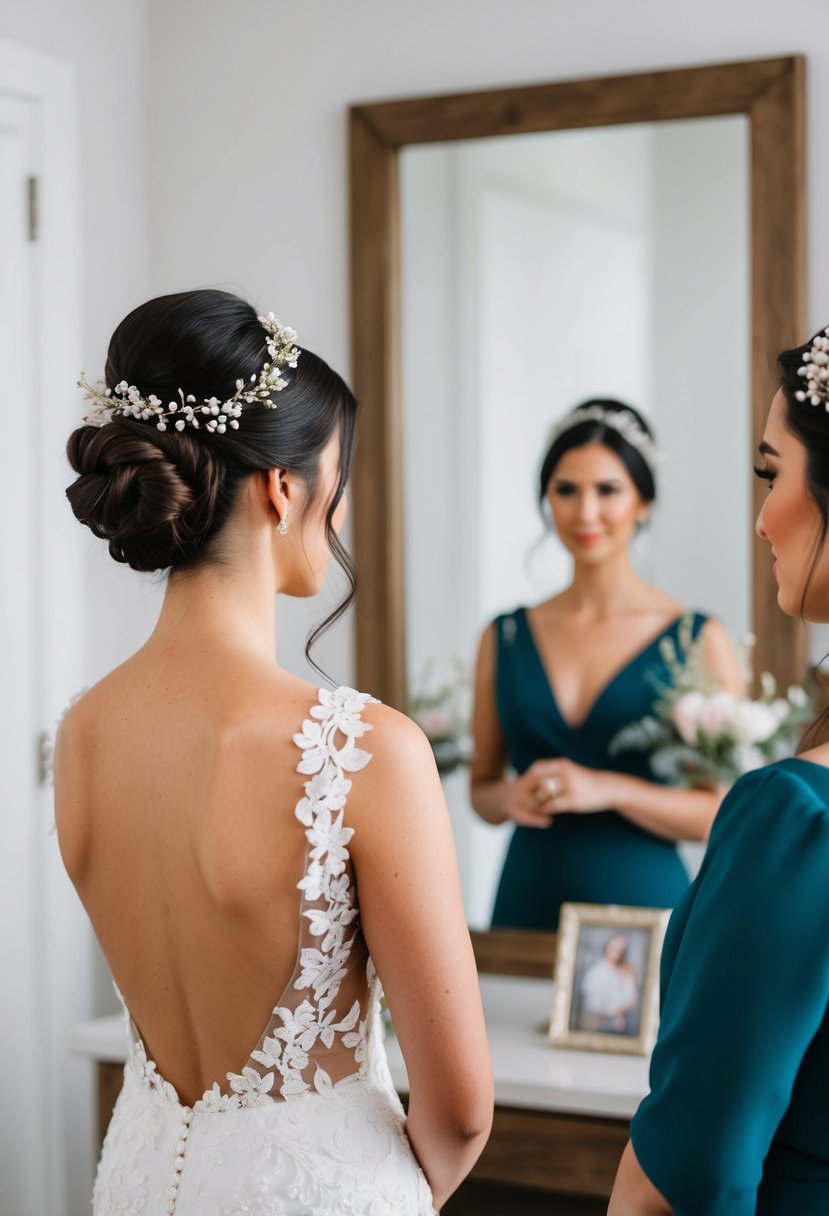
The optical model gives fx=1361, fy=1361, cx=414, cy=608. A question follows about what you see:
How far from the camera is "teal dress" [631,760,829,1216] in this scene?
1042mm

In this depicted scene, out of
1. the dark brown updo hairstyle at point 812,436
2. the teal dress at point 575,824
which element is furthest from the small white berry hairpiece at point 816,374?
the teal dress at point 575,824

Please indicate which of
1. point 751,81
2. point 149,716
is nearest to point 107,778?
point 149,716

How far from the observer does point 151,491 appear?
4.28 ft

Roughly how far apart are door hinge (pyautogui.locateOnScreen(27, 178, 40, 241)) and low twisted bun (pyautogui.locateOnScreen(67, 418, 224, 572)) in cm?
154

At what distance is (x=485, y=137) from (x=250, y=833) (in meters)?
1.87

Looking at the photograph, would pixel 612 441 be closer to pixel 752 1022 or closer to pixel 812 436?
pixel 812 436

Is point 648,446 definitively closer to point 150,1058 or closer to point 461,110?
point 461,110

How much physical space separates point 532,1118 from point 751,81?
1.86 m

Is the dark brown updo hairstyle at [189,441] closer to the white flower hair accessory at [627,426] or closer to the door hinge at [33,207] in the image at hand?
the white flower hair accessory at [627,426]

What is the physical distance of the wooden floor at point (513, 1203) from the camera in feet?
7.55

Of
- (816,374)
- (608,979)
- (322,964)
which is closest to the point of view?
(816,374)

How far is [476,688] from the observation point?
276 cm

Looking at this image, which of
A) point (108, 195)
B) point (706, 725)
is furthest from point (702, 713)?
point (108, 195)

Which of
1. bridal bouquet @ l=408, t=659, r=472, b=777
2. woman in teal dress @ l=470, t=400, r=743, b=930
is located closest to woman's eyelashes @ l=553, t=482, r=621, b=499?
woman in teal dress @ l=470, t=400, r=743, b=930
